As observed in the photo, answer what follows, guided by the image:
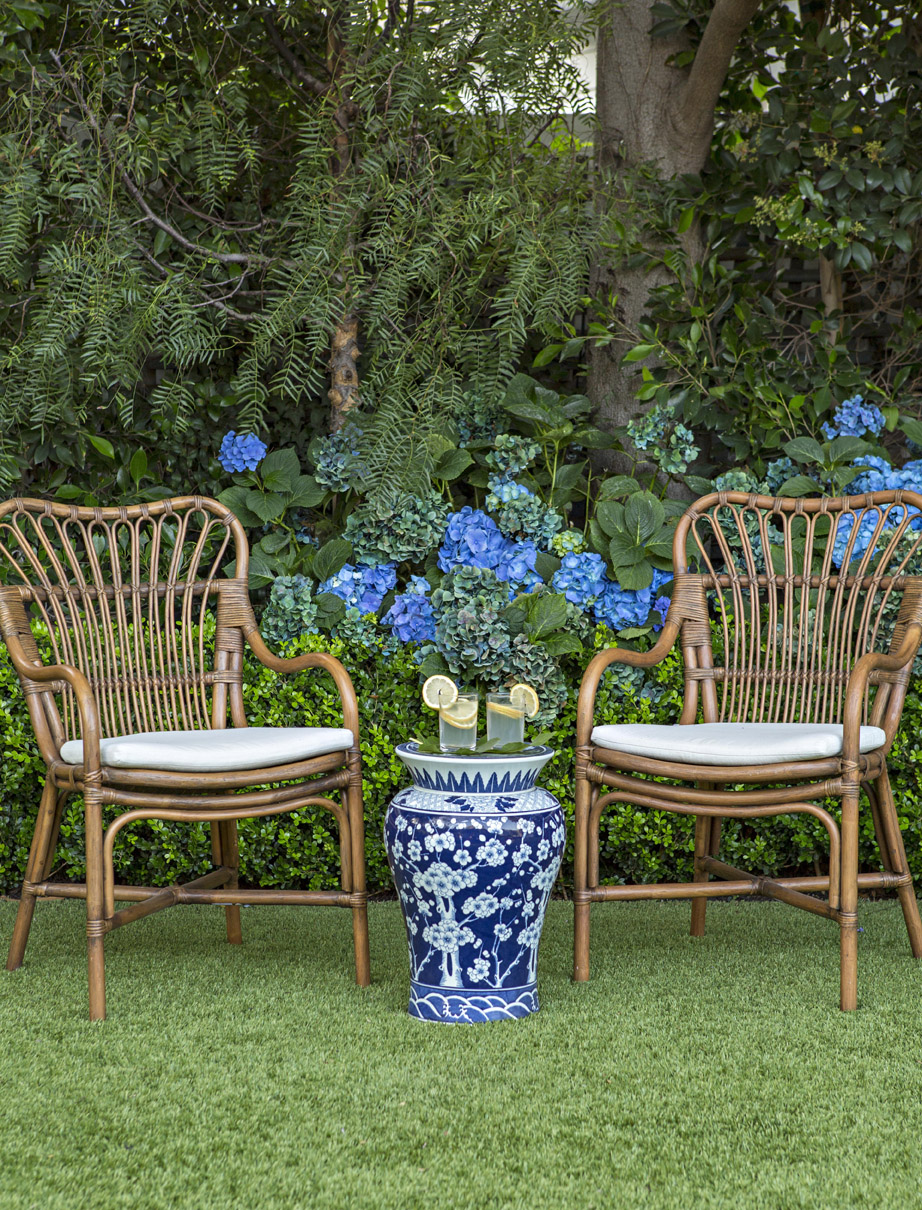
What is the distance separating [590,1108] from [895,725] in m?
1.03

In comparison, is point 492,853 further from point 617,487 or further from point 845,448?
point 845,448

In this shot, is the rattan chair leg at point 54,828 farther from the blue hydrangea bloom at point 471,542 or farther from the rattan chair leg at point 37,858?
the blue hydrangea bloom at point 471,542

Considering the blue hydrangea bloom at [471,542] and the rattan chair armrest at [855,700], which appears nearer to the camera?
the rattan chair armrest at [855,700]

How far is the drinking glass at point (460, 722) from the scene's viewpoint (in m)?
1.97

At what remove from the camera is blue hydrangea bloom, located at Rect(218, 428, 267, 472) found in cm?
300

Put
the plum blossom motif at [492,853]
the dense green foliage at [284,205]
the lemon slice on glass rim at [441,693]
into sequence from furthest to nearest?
the dense green foliage at [284,205]
the lemon slice on glass rim at [441,693]
the plum blossom motif at [492,853]

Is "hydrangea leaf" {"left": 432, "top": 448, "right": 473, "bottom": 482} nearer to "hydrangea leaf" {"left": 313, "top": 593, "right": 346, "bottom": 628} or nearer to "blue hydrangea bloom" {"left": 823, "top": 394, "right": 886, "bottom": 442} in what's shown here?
"hydrangea leaf" {"left": 313, "top": 593, "right": 346, "bottom": 628}

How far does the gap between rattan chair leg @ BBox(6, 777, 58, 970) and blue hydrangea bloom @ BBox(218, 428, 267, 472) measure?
1.21 metres

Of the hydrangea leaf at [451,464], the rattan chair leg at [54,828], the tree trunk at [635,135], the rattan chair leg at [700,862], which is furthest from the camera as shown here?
the tree trunk at [635,135]

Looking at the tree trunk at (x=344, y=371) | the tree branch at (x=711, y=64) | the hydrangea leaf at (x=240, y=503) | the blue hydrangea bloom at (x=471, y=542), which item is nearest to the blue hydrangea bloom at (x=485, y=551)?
the blue hydrangea bloom at (x=471, y=542)

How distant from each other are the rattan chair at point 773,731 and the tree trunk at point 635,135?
0.77 m

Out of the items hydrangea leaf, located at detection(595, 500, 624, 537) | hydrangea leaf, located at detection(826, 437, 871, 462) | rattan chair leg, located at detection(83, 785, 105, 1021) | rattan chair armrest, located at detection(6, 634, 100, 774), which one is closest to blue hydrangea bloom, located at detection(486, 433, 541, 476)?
hydrangea leaf, located at detection(595, 500, 624, 537)

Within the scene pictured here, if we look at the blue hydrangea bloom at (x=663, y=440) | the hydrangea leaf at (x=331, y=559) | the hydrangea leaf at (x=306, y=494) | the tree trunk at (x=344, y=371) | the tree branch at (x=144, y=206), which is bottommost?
the hydrangea leaf at (x=331, y=559)

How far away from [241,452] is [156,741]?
4.02 feet
